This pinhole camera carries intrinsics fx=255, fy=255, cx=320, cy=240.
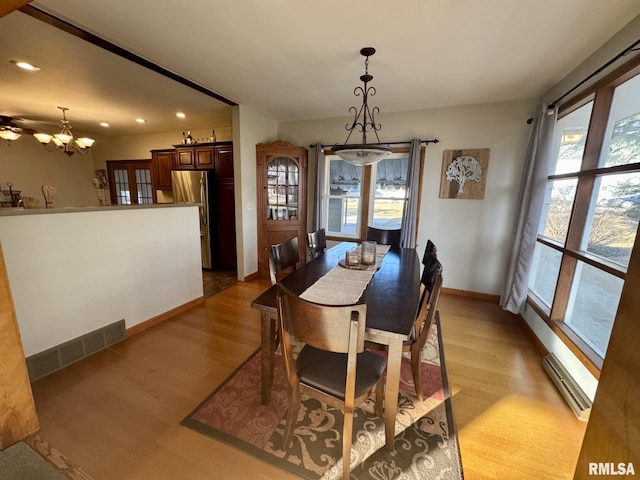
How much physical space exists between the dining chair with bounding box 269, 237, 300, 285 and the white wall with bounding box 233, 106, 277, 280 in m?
1.76

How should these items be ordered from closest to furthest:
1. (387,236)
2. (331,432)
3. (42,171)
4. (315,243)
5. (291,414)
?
1. (291,414)
2. (331,432)
3. (315,243)
4. (387,236)
5. (42,171)

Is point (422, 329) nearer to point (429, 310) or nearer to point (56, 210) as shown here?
point (429, 310)

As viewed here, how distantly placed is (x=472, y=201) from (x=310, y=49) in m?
2.69

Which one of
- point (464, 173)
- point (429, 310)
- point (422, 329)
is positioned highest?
point (464, 173)

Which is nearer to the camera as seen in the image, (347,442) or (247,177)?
(347,442)

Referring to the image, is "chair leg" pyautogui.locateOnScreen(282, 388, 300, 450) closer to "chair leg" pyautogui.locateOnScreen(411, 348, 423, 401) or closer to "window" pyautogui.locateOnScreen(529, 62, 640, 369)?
"chair leg" pyautogui.locateOnScreen(411, 348, 423, 401)

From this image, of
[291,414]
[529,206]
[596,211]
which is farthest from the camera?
[529,206]

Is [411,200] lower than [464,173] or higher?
lower

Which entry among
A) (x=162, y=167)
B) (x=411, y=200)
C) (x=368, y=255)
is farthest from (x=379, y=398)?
(x=162, y=167)

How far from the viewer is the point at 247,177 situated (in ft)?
12.1

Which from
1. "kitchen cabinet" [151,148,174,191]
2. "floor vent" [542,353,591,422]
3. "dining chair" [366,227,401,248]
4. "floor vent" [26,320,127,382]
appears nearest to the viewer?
"floor vent" [542,353,591,422]

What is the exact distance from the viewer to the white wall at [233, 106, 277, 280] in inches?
139

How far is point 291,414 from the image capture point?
1351 mm

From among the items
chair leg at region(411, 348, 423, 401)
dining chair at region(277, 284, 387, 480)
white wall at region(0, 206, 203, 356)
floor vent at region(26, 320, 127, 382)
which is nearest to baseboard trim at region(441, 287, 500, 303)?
chair leg at region(411, 348, 423, 401)
